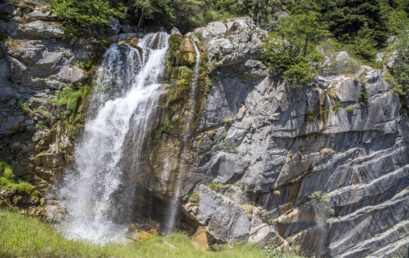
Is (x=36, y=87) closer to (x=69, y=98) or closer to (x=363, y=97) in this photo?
(x=69, y=98)

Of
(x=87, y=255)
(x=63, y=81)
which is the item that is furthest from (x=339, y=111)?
(x=63, y=81)

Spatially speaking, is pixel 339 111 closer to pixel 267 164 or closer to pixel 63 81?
pixel 267 164

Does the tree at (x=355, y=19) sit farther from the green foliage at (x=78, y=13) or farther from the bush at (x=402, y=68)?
the green foliage at (x=78, y=13)

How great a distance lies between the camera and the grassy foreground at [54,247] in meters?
5.61

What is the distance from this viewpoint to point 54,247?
604cm

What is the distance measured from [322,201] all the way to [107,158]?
1075cm

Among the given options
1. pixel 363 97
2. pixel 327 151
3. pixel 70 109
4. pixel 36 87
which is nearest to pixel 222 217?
pixel 327 151

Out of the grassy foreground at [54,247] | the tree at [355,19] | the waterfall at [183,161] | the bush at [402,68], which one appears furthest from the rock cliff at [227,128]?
the tree at [355,19]

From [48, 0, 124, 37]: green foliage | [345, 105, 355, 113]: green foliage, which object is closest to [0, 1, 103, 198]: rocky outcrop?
[48, 0, 124, 37]: green foliage

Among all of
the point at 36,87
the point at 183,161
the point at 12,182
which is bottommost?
the point at 12,182

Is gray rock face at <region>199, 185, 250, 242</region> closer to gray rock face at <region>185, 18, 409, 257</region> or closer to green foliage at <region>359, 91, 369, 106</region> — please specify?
gray rock face at <region>185, 18, 409, 257</region>

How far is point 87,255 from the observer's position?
6219 mm

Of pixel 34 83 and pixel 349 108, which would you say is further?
pixel 349 108

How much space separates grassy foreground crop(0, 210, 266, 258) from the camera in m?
5.61
